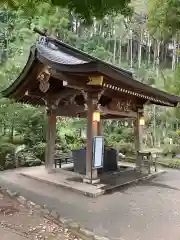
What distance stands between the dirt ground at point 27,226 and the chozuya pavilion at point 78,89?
249 cm

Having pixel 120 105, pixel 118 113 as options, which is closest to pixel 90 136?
pixel 118 113

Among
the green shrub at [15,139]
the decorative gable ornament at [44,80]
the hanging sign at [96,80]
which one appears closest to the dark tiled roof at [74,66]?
the hanging sign at [96,80]

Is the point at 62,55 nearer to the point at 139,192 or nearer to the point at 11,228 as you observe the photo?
the point at 139,192

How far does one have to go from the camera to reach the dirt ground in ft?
12.9

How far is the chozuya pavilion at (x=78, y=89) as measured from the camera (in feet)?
21.4

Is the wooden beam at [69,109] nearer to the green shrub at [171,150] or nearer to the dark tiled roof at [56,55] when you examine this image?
the dark tiled roof at [56,55]

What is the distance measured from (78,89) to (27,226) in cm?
383

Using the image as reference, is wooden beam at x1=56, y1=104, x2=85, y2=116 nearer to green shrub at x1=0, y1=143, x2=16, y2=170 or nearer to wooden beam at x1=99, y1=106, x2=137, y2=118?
wooden beam at x1=99, y1=106, x2=137, y2=118

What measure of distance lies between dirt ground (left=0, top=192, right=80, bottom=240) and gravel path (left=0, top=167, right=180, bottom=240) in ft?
1.77

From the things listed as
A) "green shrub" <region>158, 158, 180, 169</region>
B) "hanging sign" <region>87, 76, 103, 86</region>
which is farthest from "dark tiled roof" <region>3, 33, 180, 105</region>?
"green shrub" <region>158, 158, 180, 169</region>

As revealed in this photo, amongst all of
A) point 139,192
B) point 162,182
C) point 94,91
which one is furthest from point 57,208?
point 162,182

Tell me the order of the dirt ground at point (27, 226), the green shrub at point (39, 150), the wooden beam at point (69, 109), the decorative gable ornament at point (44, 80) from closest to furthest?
the dirt ground at point (27, 226), the decorative gable ornament at point (44, 80), the wooden beam at point (69, 109), the green shrub at point (39, 150)

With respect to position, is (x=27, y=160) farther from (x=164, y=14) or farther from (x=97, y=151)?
(x=164, y=14)

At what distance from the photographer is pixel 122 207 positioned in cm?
571
